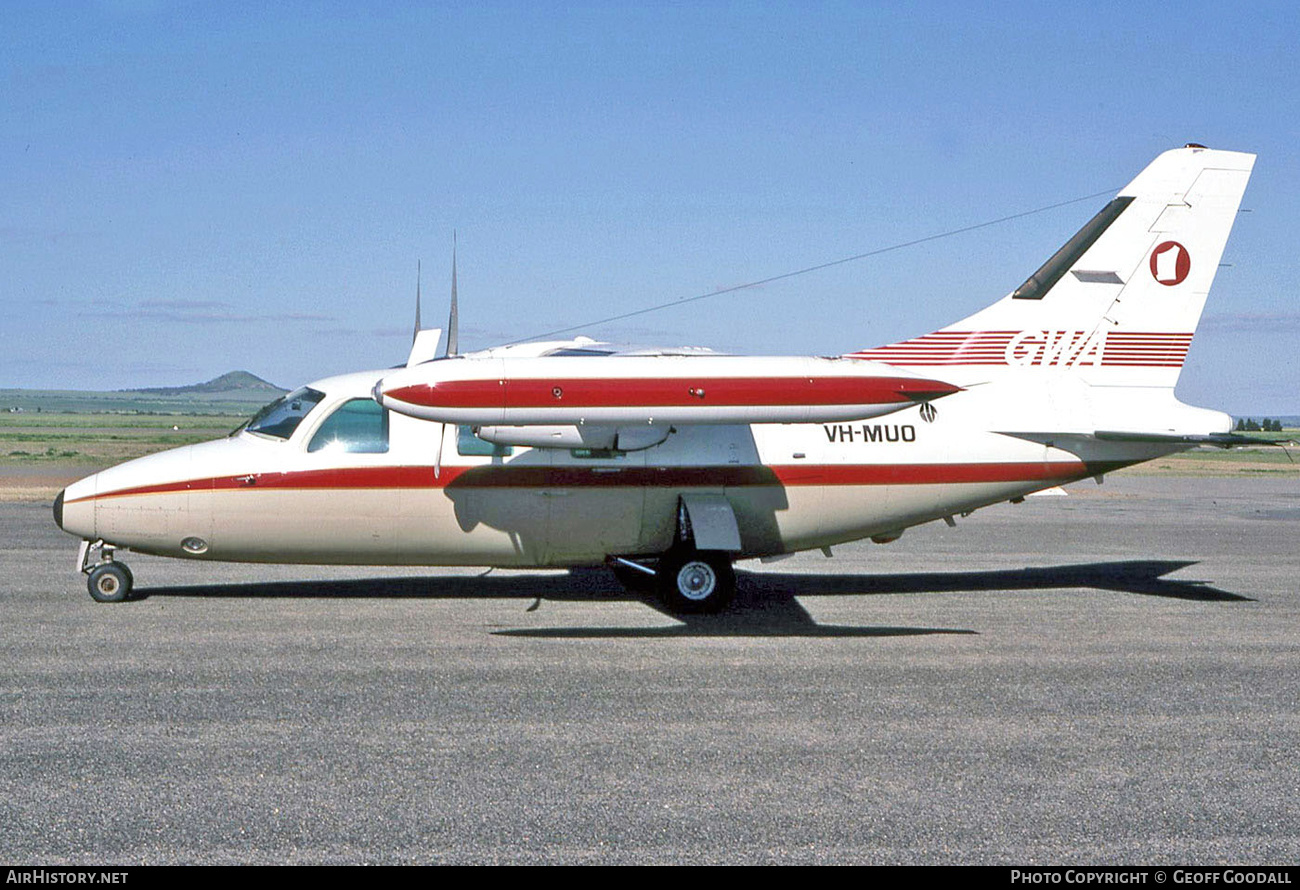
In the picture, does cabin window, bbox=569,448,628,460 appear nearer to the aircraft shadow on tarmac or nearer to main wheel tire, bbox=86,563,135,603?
the aircraft shadow on tarmac

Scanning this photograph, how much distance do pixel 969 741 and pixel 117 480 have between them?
963 cm

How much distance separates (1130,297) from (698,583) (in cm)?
623

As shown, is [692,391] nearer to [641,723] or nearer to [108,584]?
[641,723]

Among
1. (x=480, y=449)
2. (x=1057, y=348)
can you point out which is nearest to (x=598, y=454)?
(x=480, y=449)

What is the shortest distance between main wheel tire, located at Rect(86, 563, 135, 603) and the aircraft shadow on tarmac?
779 mm

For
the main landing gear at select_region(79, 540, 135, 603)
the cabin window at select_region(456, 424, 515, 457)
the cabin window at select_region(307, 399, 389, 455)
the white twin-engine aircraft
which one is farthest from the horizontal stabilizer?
the main landing gear at select_region(79, 540, 135, 603)

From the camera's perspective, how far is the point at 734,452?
45.1 ft

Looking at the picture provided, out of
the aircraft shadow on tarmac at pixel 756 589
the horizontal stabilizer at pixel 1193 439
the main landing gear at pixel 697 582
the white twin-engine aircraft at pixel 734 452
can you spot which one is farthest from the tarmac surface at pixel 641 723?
the horizontal stabilizer at pixel 1193 439

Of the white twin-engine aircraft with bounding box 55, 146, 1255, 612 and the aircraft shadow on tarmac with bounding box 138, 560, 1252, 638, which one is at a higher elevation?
the white twin-engine aircraft with bounding box 55, 146, 1255, 612

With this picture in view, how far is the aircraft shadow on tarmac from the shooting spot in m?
12.5

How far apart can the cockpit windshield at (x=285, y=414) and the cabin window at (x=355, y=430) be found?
12.6 inches

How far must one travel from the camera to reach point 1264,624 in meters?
13.1


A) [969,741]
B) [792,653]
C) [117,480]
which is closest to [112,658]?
[117,480]

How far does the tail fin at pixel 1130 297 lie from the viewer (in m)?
14.4
